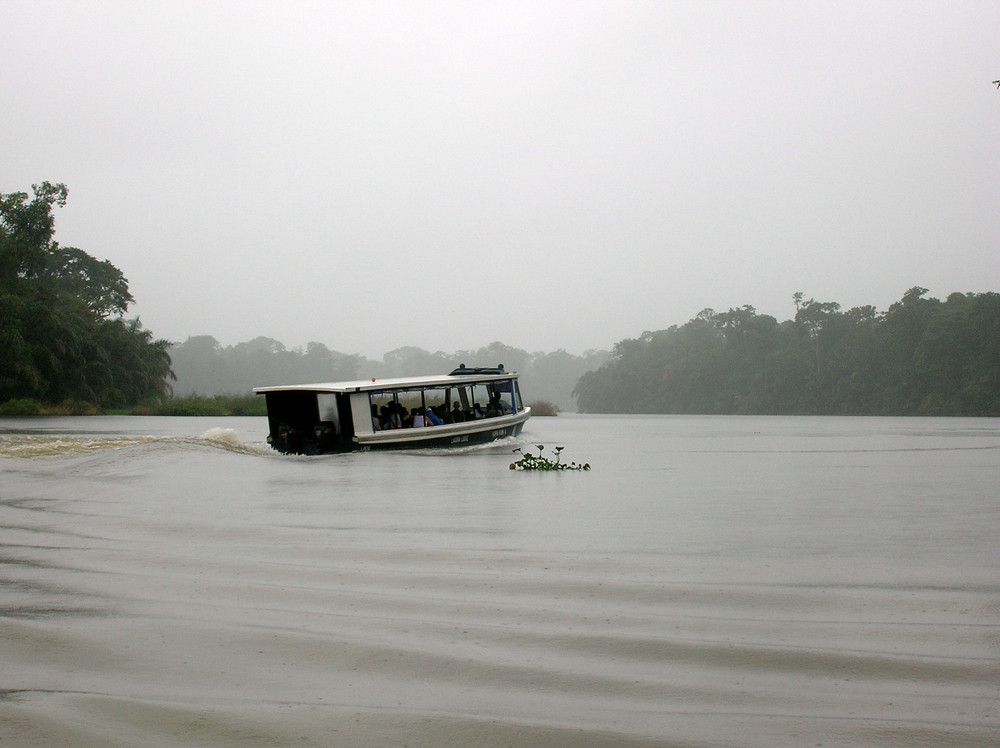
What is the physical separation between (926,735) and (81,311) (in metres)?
73.3

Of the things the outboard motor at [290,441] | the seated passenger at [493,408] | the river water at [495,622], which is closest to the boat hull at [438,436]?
the seated passenger at [493,408]

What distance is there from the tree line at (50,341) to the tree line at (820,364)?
6243cm

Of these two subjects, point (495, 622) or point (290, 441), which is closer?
point (495, 622)

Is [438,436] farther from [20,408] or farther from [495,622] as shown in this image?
[20,408]

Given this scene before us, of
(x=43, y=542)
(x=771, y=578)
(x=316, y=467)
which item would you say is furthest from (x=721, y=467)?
(x=43, y=542)

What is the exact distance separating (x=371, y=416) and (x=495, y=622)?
17950 mm

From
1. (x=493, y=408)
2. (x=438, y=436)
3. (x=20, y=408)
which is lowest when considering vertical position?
(x=438, y=436)

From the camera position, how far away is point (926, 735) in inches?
164

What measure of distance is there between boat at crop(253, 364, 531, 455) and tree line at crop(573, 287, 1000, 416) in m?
63.7

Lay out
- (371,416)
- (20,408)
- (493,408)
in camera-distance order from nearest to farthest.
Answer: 1. (371,416)
2. (493,408)
3. (20,408)

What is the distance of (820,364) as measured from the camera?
96.7 m

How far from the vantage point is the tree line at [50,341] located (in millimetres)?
55656

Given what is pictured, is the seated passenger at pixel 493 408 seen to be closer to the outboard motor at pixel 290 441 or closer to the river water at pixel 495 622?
the outboard motor at pixel 290 441

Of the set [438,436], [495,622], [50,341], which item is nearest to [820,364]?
[50,341]
